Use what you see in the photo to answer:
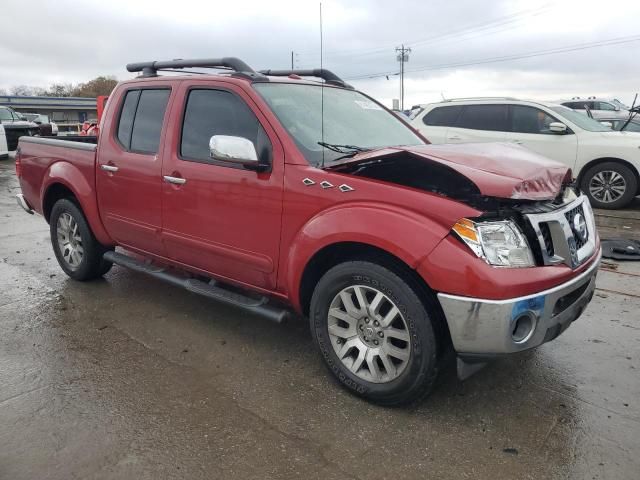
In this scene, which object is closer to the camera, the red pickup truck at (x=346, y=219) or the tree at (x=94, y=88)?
the red pickup truck at (x=346, y=219)

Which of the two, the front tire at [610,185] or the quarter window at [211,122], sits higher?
the quarter window at [211,122]

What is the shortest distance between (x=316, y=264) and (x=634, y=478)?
6.18 feet

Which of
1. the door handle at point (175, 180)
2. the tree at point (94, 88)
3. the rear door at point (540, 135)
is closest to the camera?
the door handle at point (175, 180)

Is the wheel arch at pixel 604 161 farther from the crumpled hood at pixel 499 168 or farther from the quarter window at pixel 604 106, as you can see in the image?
the quarter window at pixel 604 106

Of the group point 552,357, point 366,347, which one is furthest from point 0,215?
point 552,357

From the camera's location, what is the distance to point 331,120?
→ 368 centimetres

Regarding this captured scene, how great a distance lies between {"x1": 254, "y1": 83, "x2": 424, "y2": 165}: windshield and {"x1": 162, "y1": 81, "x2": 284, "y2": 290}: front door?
0.62 feet

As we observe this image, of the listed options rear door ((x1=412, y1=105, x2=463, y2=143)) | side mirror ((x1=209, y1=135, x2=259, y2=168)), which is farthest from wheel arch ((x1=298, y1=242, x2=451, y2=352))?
rear door ((x1=412, y1=105, x2=463, y2=143))

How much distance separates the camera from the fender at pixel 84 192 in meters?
4.61

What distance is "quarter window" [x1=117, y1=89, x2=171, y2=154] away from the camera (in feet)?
13.4

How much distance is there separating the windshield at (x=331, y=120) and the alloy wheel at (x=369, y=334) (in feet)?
2.87

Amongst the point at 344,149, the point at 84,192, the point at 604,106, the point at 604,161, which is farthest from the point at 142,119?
the point at 604,106

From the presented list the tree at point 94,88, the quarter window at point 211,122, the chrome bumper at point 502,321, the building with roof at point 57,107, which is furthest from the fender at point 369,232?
the tree at point 94,88

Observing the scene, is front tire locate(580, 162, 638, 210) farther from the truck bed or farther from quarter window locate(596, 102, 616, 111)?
quarter window locate(596, 102, 616, 111)
